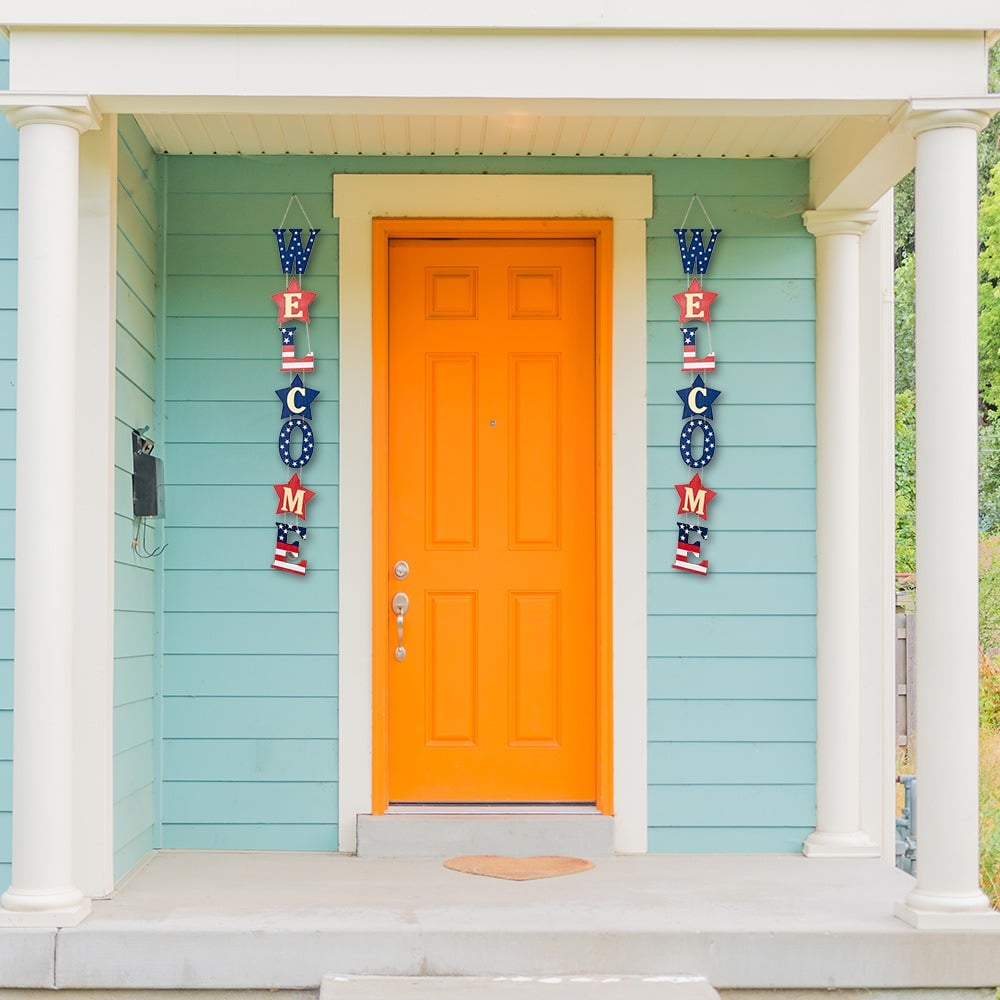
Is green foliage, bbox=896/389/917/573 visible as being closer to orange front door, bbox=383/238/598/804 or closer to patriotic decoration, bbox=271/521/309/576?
orange front door, bbox=383/238/598/804

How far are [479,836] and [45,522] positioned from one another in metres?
1.90

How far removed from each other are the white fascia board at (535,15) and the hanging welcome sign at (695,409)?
1.29m

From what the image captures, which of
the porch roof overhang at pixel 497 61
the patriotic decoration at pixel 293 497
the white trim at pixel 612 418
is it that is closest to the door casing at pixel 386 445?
the white trim at pixel 612 418

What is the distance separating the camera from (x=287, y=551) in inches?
195

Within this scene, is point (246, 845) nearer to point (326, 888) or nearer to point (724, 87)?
point (326, 888)

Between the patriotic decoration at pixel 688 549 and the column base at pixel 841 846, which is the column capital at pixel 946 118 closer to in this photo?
the patriotic decoration at pixel 688 549

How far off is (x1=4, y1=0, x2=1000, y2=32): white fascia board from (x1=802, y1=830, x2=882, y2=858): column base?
268cm

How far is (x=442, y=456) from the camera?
16.6 ft

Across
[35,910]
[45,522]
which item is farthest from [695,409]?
[35,910]

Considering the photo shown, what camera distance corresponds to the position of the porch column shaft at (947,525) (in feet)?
12.4

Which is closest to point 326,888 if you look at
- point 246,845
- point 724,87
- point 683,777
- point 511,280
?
point 246,845

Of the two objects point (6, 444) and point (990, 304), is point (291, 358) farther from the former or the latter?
point (990, 304)

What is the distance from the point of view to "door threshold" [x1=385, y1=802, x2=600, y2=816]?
16.1 ft

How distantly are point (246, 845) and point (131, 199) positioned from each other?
2.24 metres
